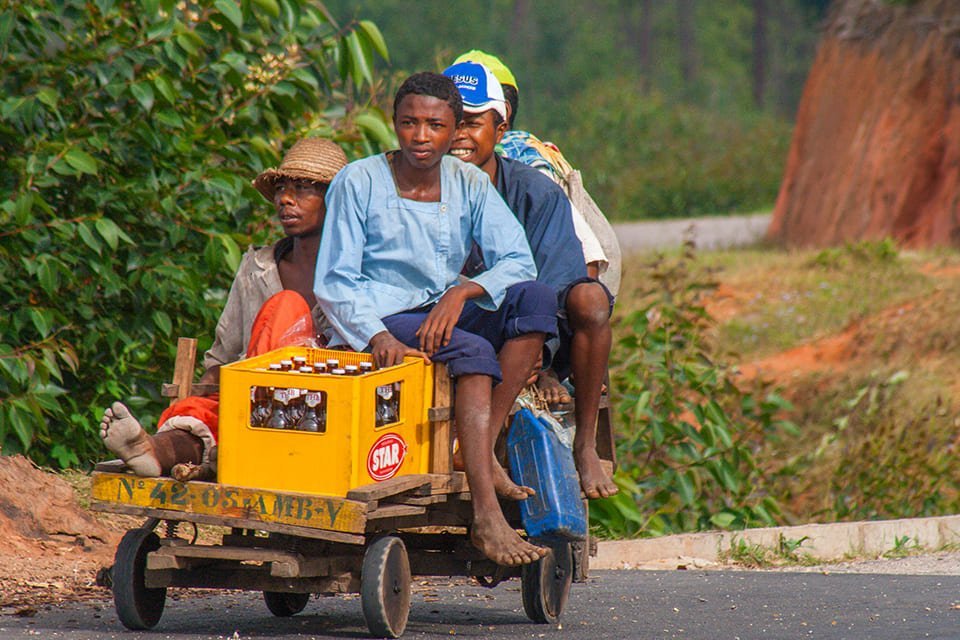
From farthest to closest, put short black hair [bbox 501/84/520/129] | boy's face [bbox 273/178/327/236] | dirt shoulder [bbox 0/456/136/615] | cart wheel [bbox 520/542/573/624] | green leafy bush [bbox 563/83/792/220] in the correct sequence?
green leafy bush [bbox 563/83/792/220] → short black hair [bbox 501/84/520/129] → dirt shoulder [bbox 0/456/136/615] → boy's face [bbox 273/178/327/236] → cart wheel [bbox 520/542/573/624]

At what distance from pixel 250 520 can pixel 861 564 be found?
4.04 meters

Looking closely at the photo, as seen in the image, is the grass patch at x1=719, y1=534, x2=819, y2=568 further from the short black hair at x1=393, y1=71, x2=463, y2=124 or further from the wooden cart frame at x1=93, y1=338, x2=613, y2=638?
the short black hair at x1=393, y1=71, x2=463, y2=124

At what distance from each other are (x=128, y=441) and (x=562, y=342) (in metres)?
1.58

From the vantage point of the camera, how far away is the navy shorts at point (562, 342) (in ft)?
17.9

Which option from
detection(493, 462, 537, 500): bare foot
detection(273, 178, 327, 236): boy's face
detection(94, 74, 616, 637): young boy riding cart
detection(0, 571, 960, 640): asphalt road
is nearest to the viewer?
detection(94, 74, 616, 637): young boy riding cart

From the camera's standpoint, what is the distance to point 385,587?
478 centimetres

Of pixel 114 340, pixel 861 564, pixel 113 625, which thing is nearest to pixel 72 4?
pixel 114 340

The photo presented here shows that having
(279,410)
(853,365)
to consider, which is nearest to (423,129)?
(279,410)

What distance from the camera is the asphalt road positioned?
5.20 m

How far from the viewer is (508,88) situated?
253 inches

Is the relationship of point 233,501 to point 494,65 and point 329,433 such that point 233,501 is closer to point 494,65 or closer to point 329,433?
point 329,433

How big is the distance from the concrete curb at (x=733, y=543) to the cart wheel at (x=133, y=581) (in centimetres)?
321

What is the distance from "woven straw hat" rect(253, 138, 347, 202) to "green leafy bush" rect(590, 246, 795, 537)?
326 centimetres

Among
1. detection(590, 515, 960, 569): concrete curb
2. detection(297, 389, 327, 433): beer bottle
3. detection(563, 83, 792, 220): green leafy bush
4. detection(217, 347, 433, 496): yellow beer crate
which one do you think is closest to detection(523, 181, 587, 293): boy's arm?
detection(217, 347, 433, 496): yellow beer crate
